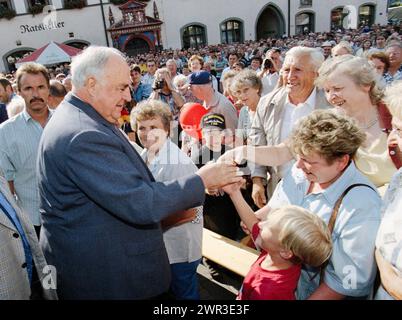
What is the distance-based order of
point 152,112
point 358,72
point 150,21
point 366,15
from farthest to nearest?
1. point 366,15
2. point 150,21
3. point 152,112
4. point 358,72

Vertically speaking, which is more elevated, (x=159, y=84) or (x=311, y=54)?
(x=311, y=54)

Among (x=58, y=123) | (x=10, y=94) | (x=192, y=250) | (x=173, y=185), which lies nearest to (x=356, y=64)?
(x=173, y=185)

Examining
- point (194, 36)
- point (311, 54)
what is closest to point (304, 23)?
point (194, 36)

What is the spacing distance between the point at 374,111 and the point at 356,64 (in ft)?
1.07

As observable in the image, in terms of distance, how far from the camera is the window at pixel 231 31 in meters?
26.4

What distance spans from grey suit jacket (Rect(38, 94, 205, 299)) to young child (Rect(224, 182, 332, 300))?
0.38 metres

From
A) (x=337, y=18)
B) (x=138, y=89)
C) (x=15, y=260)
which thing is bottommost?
(x=15, y=260)

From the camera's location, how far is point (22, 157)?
267 centimetres

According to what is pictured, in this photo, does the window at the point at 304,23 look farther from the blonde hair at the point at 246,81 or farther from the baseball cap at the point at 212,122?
the baseball cap at the point at 212,122

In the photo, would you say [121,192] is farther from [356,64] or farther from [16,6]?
[16,6]

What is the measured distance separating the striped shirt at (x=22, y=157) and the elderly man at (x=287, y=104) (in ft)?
5.96

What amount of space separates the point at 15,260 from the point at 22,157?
1.13 m

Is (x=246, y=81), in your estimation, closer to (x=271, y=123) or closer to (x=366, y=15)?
(x=271, y=123)
